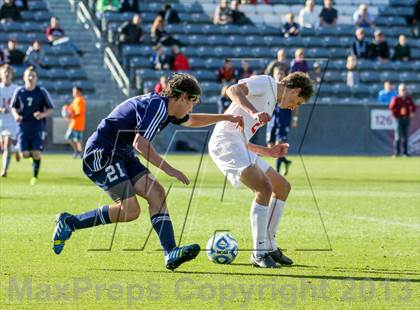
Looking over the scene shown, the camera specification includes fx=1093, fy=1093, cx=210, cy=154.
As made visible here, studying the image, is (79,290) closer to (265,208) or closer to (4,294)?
(4,294)

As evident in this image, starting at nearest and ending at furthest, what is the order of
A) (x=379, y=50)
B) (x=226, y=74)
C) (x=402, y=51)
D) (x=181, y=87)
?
(x=181, y=87), (x=226, y=74), (x=379, y=50), (x=402, y=51)

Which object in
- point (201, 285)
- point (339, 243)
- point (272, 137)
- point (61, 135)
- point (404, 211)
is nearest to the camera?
point (201, 285)

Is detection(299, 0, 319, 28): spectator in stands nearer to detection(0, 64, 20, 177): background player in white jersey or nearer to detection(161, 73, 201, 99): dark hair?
detection(0, 64, 20, 177): background player in white jersey

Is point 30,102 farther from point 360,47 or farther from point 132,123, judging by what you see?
point 360,47

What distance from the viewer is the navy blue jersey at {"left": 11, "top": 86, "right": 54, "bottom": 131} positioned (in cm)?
2022

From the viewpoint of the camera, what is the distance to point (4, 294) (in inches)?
325

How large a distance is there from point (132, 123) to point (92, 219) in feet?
3.41

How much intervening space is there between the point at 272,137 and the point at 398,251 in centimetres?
1133

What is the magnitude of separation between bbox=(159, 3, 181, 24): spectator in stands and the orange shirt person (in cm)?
601

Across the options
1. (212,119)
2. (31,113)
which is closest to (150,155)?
(212,119)

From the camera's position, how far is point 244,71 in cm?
3162

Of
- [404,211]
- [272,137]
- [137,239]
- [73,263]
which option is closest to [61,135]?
[272,137]

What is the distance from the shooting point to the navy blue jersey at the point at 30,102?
796 inches

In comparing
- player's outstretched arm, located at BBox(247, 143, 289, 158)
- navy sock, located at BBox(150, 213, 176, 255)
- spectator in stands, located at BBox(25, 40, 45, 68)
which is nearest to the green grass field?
navy sock, located at BBox(150, 213, 176, 255)
